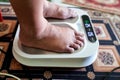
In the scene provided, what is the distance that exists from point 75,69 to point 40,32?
202mm

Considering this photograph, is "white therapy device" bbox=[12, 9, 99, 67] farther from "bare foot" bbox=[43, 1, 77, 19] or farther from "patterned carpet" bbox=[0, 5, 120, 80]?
"bare foot" bbox=[43, 1, 77, 19]

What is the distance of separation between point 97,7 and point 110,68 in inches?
17.2

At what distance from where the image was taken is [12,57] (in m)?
0.78

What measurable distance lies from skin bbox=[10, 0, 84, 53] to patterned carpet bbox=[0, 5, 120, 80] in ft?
0.30

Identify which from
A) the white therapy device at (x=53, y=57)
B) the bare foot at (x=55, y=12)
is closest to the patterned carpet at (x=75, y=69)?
the white therapy device at (x=53, y=57)

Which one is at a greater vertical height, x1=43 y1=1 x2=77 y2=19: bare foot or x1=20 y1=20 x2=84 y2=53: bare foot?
x1=43 y1=1 x2=77 y2=19: bare foot

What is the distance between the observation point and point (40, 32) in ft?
2.27

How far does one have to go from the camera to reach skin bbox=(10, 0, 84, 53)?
61 centimetres

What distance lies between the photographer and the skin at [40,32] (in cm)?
61

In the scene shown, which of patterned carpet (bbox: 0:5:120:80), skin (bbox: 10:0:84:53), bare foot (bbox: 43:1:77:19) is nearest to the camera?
skin (bbox: 10:0:84:53)

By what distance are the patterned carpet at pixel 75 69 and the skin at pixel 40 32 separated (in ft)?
0.30

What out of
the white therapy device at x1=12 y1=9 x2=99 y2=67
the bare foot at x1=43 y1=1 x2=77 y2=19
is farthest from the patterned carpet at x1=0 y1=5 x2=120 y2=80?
the bare foot at x1=43 y1=1 x2=77 y2=19

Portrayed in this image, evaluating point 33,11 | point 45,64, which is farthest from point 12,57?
point 33,11

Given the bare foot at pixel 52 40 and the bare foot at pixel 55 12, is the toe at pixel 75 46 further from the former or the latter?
the bare foot at pixel 55 12
